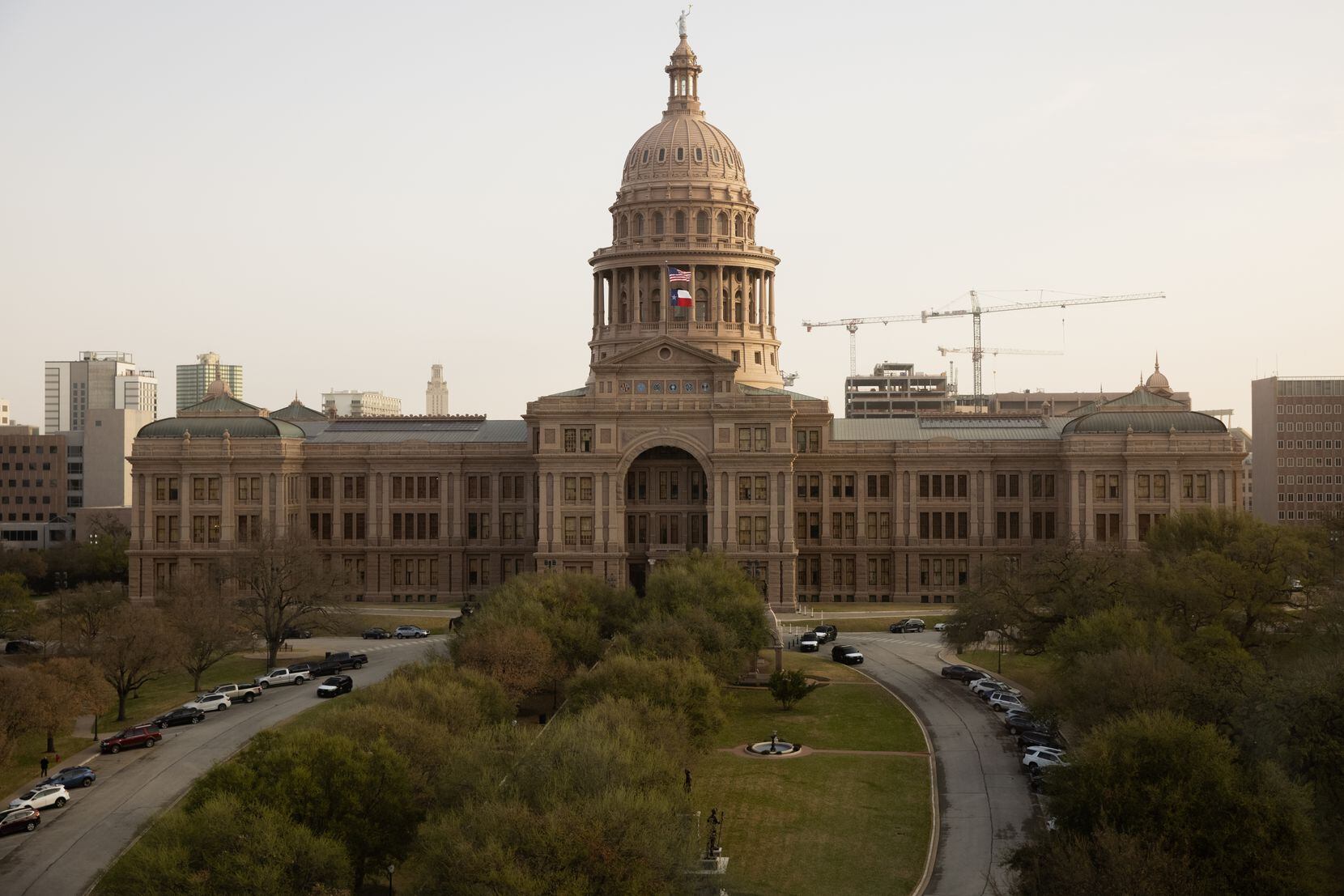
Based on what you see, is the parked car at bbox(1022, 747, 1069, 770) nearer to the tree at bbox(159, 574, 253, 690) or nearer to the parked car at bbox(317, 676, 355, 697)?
the parked car at bbox(317, 676, 355, 697)

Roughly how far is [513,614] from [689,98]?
298ft

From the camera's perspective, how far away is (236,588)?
385ft

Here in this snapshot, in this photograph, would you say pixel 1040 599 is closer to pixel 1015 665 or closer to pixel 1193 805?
pixel 1015 665

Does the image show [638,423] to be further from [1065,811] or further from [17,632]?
[1065,811]

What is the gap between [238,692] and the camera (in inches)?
3647

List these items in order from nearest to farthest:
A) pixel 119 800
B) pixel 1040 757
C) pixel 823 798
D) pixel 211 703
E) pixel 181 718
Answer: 1. pixel 823 798
2. pixel 119 800
3. pixel 1040 757
4. pixel 181 718
5. pixel 211 703

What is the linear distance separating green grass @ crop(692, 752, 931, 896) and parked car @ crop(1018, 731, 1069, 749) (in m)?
6.07

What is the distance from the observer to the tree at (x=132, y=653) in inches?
3442

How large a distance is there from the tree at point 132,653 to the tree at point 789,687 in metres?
37.5

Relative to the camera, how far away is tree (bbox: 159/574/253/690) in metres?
95.0

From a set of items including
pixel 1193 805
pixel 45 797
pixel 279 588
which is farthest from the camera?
pixel 279 588

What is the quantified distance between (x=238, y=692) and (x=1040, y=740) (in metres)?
50.3

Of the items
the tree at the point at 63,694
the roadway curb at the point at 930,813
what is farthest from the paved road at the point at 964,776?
the tree at the point at 63,694

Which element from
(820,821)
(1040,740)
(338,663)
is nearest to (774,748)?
(820,821)
